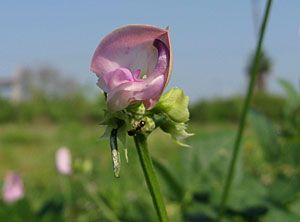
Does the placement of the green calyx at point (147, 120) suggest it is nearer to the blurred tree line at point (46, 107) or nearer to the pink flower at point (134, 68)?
the pink flower at point (134, 68)

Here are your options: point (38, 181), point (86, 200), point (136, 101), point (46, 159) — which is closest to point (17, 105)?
point (46, 159)

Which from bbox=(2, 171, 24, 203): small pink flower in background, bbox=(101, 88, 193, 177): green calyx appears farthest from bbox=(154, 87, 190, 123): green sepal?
bbox=(2, 171, 24, 203): small pink flower in background

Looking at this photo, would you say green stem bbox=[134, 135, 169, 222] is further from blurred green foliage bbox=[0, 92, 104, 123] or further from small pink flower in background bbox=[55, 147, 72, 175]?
blurred green foliage bbox=[0, 92, 104, 123]

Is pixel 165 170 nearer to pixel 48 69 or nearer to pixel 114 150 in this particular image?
pixel 114 150

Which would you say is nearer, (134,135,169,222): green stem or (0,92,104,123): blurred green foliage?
(134,135,169,222): green stem

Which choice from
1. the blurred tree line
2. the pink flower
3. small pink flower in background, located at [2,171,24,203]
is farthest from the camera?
the blurred tree line
